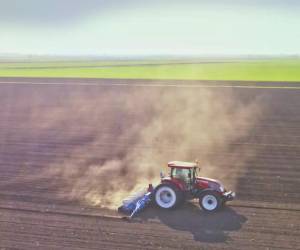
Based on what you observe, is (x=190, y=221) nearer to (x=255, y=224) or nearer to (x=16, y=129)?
(x=255, y=224)

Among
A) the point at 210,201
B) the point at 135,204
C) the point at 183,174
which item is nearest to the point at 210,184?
the point at 210,201

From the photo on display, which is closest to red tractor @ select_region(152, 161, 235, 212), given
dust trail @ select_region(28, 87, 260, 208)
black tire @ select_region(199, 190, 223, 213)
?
black tire @ select_region(199, 190, 223, 213)

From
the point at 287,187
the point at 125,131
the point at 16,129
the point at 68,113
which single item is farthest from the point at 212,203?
the point at 68,113

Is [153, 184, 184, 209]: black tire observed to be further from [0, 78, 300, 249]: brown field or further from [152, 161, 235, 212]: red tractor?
[0, 78, 300, 249]: brown field

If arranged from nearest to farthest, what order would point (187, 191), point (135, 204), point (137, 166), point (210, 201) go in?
point (210, 201), point (135, 204), point (187, 191), point (137, 166)

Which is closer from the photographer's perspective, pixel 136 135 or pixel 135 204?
pixel 135 204

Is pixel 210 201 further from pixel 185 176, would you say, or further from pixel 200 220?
pixel 185 176
